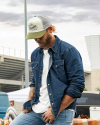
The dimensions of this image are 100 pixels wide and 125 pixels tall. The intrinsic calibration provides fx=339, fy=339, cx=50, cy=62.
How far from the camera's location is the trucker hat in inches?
114

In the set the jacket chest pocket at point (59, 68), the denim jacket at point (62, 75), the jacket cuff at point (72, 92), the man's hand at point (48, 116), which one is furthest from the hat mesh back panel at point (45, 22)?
the man's hand at point (48, 116)

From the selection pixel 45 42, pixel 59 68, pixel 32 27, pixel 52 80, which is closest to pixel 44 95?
pixel 52 80

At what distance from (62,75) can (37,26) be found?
475 mm

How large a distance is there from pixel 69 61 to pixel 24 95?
770 centimetres

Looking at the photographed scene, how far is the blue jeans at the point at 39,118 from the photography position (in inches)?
113

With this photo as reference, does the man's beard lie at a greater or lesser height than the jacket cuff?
greater

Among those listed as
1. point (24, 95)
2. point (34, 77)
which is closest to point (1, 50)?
point (24, 95)

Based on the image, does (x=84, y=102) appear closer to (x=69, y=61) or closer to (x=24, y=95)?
(x=24, y=95)

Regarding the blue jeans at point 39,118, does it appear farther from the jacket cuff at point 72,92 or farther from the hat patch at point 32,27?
the hat patch at point 32,27

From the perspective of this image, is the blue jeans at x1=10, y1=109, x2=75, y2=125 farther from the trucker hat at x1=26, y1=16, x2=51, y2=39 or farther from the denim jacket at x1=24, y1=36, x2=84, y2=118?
the trucker hat at x1=26, y1=16, x2=51, y2=39

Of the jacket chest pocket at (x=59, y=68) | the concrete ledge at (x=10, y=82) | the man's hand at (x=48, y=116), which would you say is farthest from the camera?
the concrete ledge at (x=10, y=82)

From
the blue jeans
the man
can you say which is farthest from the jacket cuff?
the blue jeans

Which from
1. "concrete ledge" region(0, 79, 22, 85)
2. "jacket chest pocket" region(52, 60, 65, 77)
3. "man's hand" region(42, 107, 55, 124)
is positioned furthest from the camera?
"concrete ledge" region(0, 79, 22, 85)

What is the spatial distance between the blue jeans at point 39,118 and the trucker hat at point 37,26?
0.69 m
